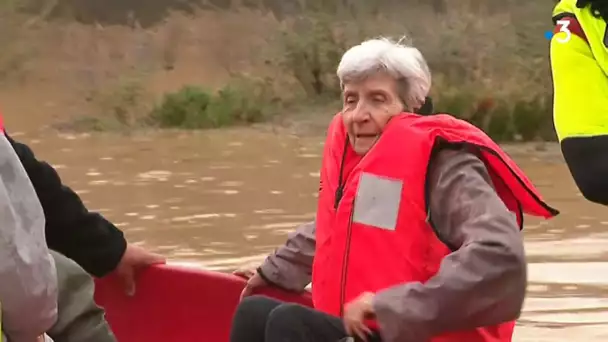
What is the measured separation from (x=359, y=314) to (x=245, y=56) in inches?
560

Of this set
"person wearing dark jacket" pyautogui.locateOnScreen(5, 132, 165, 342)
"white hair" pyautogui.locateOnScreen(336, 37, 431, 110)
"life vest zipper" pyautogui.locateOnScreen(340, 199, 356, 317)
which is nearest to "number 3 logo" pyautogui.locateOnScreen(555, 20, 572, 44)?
"white hair" pyautogui.locateOnScreen(336, 37, 431, 110)

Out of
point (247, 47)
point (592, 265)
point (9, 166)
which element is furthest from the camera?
point (247, 47)

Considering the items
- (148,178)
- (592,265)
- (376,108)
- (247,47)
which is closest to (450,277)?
(376,108)

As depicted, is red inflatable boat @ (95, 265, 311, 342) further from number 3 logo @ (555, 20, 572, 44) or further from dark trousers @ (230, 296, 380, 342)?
number 3 logo @ (555, 20, 572, 44)

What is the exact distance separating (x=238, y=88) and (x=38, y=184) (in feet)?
30.5

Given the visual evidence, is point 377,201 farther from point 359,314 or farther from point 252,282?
point 252,282

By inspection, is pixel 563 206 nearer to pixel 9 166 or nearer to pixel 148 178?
pixel 148 178

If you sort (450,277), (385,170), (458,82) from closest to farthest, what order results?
(450,277) → (385,170) → (458,82)

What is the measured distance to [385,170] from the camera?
8.18 ft

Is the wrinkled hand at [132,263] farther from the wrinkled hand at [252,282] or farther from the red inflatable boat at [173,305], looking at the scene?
the wrinkled hand at [252,282]

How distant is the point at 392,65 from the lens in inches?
103

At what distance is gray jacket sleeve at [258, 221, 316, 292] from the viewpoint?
3105mm

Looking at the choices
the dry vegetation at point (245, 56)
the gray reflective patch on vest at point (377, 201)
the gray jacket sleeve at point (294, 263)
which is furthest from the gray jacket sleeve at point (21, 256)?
the dry vegetation at point (245, 56)

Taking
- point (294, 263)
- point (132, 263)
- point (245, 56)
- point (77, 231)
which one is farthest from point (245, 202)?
point (245, 56)
